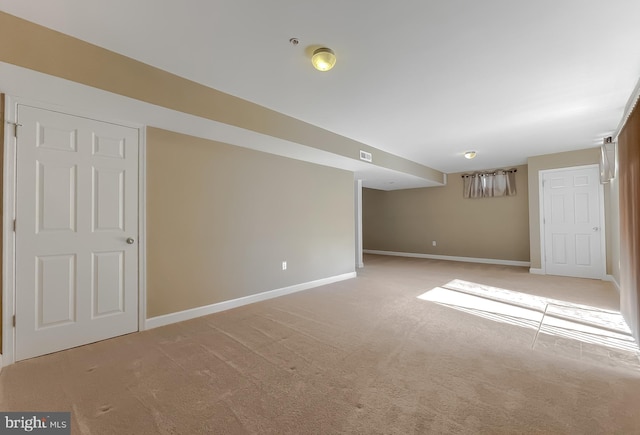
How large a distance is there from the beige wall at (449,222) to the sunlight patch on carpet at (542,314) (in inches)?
127

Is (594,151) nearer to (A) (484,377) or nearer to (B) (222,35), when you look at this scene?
(A) (484,377)

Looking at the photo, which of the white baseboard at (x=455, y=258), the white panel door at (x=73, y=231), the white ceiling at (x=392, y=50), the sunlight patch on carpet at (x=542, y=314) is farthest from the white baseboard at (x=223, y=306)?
the white baseboard at (x=455, y=258)

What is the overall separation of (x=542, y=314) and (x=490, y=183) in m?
4.82

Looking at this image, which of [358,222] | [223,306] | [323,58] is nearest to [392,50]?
[323,58]

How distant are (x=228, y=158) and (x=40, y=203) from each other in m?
1.92

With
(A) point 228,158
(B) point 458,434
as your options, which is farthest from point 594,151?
(A) point 228,158

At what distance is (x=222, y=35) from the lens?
6.82 ft

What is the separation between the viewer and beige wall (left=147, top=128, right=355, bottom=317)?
312 centimetres

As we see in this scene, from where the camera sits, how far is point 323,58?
88.4 inches

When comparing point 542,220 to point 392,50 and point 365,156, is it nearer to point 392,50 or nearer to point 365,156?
point 365,156

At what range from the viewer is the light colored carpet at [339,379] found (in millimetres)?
1562

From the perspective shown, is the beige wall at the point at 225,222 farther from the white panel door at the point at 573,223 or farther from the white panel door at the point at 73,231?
the white panel door at the point at 573,223

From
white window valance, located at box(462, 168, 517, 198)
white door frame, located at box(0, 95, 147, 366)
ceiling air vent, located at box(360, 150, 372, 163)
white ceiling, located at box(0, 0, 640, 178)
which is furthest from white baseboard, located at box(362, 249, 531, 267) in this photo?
white door frame, located at box(0, 95, 147, 366)

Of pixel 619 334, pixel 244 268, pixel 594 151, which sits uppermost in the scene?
pixel 594 151
